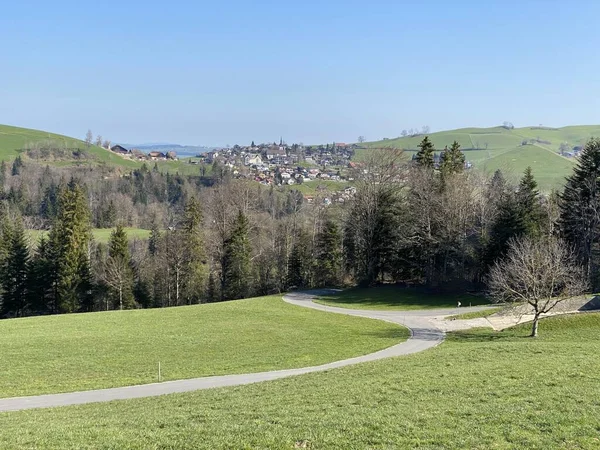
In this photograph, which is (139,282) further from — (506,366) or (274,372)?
(506,366)

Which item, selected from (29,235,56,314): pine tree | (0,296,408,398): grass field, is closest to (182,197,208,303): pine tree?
(29,235,56,314): pine tree

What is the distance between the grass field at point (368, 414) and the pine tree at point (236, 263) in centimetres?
4074

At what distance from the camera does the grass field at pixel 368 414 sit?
10.2 m

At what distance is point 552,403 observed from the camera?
496 inches

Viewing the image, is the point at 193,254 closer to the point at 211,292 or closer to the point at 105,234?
the point at 211,292

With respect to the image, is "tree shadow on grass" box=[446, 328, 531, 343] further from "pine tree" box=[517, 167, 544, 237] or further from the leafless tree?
the leafless tree

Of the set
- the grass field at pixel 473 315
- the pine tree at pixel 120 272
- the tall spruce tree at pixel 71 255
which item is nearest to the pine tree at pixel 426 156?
the grass field at pixel 473 315

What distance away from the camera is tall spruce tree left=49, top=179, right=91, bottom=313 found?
54.1 meters

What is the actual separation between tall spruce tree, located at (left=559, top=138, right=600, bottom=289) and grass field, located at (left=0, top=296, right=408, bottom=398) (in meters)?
25.3

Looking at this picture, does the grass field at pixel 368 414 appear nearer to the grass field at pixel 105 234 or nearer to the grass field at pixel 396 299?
the grass field at pixel 396 299

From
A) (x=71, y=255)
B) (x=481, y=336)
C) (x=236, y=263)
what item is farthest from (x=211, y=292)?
(x=481, y=336)

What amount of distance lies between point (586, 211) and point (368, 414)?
147 ft

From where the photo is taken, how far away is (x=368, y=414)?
1206 centimetres

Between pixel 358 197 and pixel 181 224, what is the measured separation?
76.1 feet
